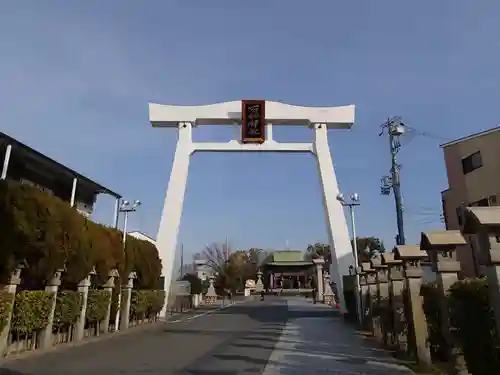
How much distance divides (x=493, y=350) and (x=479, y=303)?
Result: 664mm

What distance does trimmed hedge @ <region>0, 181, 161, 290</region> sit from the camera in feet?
30.5

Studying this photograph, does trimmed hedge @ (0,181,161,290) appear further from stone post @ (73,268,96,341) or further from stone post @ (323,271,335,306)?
stone post @ (323,271,335,306)

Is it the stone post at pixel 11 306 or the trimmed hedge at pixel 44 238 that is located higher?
the trimmed hedge at pixel 44 238

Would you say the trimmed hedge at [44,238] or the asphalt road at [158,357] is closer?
the asphalt road at [158,357]

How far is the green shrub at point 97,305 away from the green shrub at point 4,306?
453 cm

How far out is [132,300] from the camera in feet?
56.5

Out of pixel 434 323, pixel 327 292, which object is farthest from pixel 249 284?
pixel 434 323

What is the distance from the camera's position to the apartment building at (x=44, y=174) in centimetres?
1286

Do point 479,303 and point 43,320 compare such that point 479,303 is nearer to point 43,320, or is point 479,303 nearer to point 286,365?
point 286,365

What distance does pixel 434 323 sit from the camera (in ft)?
25.3

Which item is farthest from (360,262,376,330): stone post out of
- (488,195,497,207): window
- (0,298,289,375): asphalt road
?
(488,195,497,207): window

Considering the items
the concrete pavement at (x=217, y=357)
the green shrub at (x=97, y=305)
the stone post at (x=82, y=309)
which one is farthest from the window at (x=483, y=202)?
the stone post at (x=82, y=309)

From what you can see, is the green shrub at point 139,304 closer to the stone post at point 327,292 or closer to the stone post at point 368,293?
the stone post at point 368,293

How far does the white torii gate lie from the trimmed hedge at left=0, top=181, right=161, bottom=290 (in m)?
8.50
